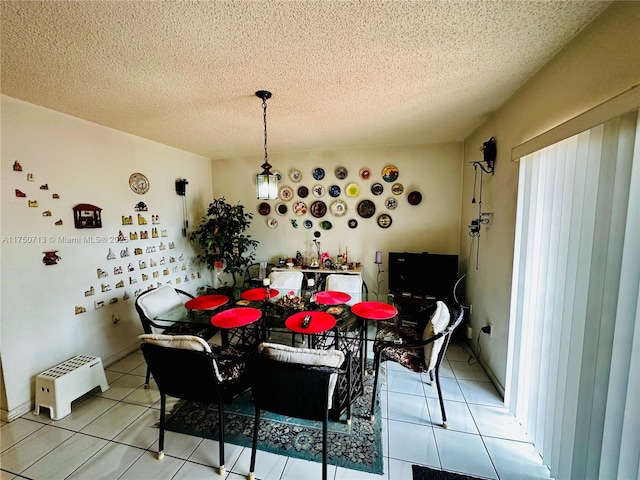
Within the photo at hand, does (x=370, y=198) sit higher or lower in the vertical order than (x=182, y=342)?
higher

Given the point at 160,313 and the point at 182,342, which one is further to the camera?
the point at 160,313

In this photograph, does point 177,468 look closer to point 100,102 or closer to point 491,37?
point 100,102

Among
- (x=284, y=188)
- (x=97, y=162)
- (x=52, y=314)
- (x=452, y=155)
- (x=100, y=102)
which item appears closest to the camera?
(x=100, y=102)

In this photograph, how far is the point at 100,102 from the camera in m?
2.04

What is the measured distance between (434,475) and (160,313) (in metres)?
2.50

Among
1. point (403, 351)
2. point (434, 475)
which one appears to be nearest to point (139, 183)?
point (403, 351)

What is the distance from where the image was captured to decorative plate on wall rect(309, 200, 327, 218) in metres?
3.80

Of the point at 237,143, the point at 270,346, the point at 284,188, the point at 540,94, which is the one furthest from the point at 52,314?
the point at 540,94

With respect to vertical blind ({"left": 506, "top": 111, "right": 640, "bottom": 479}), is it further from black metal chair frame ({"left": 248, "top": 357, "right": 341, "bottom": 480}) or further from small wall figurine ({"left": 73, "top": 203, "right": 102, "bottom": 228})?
small wall figurine ({"left": 73, "top": 203, "right": 102, "bottom": 228})

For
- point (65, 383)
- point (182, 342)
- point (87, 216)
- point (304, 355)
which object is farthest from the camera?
point (87, 216)

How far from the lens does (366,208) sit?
12.0 feet

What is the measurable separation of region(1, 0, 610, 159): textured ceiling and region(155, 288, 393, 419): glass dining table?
174cm

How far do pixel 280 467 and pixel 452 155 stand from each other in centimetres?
368

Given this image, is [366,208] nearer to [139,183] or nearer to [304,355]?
[304,355]
